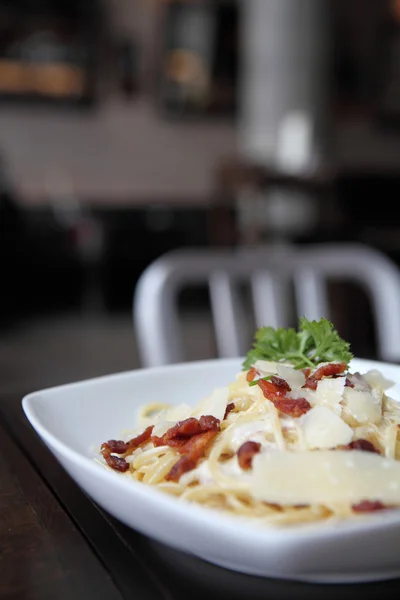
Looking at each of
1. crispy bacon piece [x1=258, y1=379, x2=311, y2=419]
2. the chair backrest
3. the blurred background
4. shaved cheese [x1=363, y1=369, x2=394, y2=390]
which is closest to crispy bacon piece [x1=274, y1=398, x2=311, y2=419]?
crispy bacon piece [x1=258, y1=379, x2=311, y2=419]

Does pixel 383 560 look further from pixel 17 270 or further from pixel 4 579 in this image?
pixel 17 270

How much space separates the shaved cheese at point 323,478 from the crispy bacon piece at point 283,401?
86 millimetres

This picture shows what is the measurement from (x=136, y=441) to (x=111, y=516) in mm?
98

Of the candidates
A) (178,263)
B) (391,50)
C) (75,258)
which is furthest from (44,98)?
(178,263)

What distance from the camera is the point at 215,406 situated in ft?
2.21

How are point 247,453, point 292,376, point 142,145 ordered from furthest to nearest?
1. point 142,145
2. point 292,376
3. point 247,453

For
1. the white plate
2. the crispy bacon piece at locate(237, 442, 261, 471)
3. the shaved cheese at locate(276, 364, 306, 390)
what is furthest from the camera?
the shaved cheese at locate(276, 364, 306, 390)

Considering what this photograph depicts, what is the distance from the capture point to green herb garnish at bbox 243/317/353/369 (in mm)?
733

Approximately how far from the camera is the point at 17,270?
432 centimetres

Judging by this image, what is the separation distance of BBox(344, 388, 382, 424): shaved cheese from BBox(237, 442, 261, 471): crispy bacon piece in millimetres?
95

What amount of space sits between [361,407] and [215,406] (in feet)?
0.45

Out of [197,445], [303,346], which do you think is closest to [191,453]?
[197,445]

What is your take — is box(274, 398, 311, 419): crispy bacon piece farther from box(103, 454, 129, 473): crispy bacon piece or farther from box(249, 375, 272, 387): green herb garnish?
box(103, 454, 129, 473): crispy bacon piece

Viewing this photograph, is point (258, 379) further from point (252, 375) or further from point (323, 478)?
point (323, 478)
